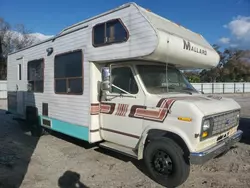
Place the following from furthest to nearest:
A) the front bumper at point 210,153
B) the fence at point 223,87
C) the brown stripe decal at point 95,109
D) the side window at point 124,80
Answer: the fence at point 223,87
the brown stripe decal at point 95,109
the side window at point 124,80
the front bumper at point 210,153

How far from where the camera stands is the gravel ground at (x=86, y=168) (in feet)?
14.7

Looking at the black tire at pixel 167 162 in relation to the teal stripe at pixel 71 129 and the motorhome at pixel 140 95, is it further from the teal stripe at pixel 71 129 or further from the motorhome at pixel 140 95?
the teal stripe at pixel 71 129

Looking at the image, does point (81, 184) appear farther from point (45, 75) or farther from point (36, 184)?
point (45, 75)

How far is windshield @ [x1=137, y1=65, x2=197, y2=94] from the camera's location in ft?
16.2

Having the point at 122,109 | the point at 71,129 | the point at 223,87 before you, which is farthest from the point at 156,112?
the point at 223,87

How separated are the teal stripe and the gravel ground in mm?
514

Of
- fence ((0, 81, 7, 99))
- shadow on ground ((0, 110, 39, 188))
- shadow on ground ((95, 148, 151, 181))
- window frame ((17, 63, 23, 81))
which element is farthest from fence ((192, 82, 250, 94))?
shadow on ground ((95, 148, 151, 181))

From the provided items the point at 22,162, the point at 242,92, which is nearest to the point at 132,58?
the point at 22,162

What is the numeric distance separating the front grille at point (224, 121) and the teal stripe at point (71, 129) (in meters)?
2.84

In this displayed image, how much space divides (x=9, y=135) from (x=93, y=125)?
Answer: 4.21 m

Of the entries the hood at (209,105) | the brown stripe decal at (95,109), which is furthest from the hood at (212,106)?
the brown stripe decal at (95,109)

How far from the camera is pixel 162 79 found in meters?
5.22

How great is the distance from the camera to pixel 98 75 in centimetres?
564

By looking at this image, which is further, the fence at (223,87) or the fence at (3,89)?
the fence at (223,87)
